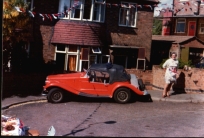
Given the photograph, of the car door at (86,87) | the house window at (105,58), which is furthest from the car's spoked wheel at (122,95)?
the house window at (105,58)

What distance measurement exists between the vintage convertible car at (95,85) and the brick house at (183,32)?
1038cm

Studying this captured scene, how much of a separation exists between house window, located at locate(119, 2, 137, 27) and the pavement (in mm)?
4999

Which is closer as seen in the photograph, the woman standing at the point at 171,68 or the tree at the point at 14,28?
the tree at the point at 14,28

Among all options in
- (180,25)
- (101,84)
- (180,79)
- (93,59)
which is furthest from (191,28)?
(101,84)

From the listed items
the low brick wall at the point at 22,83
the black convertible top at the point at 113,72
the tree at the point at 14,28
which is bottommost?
the low brick wall at the point at 22,83

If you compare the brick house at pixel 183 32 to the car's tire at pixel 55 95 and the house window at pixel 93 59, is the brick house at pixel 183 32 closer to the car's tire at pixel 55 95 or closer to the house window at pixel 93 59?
the house window at pixel 93 59

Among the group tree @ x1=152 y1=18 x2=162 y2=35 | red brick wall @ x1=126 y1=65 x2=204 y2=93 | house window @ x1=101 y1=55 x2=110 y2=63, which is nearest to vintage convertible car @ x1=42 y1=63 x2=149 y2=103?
red brick wall @ x1=126 y1=65 x2=204 y2=93

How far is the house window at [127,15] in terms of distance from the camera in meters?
15.7

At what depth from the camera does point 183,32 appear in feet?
88.5

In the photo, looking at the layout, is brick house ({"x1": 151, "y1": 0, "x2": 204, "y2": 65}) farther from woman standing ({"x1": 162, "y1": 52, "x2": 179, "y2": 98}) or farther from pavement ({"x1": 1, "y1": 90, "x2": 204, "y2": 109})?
woman standing ({"x1": 162, "y1": 52, "x2": 179, "y2": 98})

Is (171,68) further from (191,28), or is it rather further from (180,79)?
(191,28)

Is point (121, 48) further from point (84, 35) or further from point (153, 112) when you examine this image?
point (153, 112)

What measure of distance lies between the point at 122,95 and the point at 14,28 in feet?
14.2

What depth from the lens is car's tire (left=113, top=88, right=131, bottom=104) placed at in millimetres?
10320
